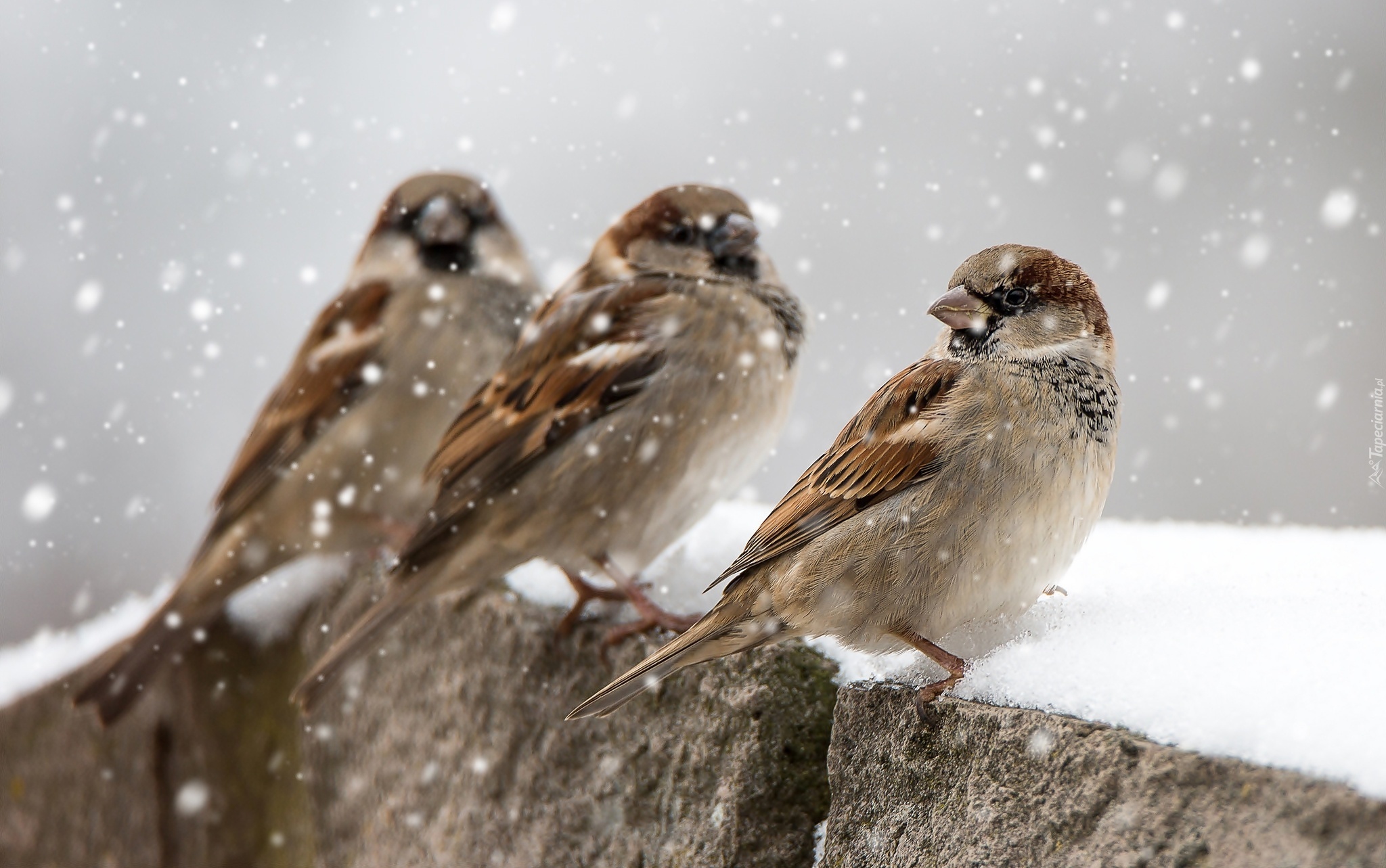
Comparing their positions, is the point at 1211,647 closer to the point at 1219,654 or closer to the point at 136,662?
the point at 1219,654

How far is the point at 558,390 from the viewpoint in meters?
1.96

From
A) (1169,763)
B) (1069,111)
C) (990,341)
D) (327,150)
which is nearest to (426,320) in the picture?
(990,341)

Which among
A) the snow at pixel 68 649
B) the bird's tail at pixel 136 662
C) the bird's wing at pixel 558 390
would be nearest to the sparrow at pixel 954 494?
the bird's wing at pixel 558 390

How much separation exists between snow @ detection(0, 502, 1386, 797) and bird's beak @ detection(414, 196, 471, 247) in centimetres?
99

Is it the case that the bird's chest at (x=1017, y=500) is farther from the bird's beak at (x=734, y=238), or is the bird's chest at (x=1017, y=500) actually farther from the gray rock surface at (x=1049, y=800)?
the bird's beak at (x=734, y=238)

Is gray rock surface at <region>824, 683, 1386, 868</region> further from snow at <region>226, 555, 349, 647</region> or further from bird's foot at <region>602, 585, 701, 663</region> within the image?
snow at <region>226, 555, 349, 647</region>

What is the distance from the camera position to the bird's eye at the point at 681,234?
6.68 ft

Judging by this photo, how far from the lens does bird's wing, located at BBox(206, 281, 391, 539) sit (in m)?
2.44

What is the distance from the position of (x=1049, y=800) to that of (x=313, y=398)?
1853 millimetres

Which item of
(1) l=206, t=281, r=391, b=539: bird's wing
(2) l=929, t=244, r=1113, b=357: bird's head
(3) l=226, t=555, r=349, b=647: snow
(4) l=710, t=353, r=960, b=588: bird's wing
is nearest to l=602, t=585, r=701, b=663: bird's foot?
(4) l=710, t=353, r=960, b=588: bird's wing

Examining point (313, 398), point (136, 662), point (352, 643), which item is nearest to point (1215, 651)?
point (352, 643)

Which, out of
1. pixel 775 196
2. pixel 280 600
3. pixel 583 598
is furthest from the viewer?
pixel 775 196

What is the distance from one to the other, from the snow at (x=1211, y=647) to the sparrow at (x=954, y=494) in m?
0.08

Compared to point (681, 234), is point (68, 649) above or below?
below
